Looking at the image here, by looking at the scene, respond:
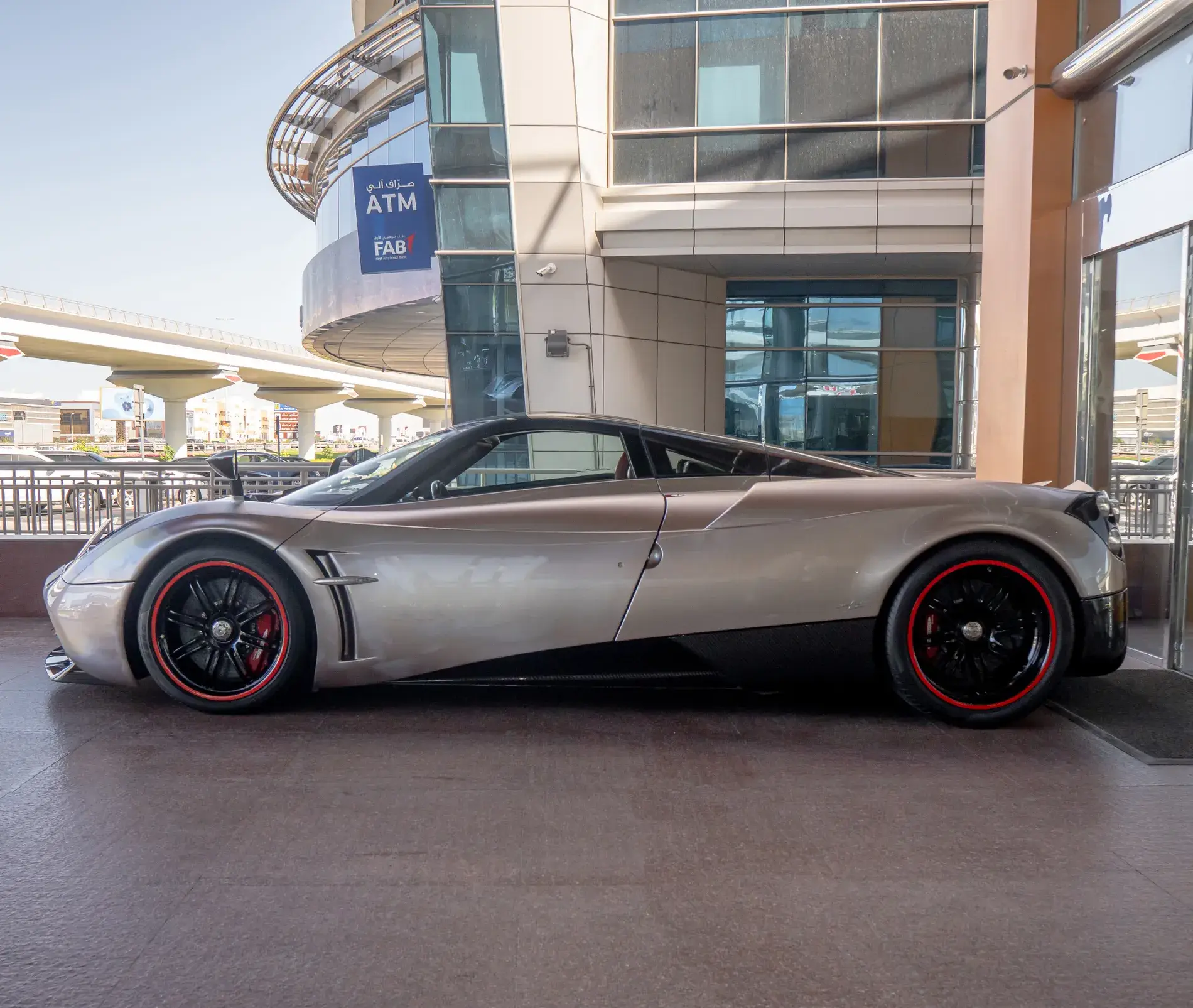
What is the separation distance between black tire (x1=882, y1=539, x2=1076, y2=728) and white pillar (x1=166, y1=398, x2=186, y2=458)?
5780 centimetres

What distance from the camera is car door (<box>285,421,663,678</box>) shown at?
4211 millimetres

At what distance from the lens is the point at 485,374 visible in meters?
17.4

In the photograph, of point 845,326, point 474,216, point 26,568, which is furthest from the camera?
point 845,326

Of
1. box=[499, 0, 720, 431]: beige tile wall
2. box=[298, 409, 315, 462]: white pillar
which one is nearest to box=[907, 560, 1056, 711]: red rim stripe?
box=[499, 0, 720, 431]: beige tile wall

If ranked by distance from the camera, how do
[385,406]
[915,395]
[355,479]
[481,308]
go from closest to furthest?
[355,479] < [481,308] < [915,395] < [385,406]

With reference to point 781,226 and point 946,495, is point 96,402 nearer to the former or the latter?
point 781,226

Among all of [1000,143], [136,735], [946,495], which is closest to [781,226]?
[1000,143]

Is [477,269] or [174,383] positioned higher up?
[477,269]

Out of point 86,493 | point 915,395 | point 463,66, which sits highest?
point 463,66

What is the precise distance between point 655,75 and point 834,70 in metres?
2.81

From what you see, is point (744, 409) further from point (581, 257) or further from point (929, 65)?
point (929, 65)

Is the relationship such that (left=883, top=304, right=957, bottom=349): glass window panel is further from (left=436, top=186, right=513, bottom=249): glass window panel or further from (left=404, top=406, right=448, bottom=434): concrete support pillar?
(left=404, top=406, right=448, bottom=434): concrete support pillar

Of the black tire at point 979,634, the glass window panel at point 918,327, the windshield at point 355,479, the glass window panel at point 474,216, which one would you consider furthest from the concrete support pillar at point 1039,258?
the glass window panel at point 918,327

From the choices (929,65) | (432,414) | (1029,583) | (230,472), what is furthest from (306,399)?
(1029,583)
